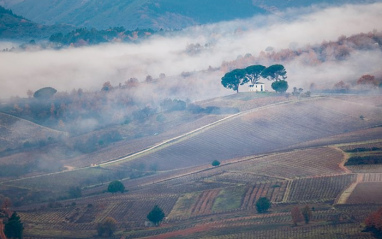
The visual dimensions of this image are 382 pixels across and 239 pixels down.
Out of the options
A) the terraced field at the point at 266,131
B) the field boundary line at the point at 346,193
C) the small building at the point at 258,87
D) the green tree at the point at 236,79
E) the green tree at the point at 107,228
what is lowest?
the green tree at the point at 107,228

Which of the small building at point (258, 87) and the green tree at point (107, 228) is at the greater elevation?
the small building at point (258, 87)

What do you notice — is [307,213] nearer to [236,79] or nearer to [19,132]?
[19,132]

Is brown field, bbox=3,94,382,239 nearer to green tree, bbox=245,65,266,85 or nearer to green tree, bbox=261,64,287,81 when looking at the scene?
green tree, bbox=261,64,287,81

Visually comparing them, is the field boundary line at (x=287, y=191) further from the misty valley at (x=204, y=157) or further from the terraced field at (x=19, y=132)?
the terraced field at (x=19, y=132)

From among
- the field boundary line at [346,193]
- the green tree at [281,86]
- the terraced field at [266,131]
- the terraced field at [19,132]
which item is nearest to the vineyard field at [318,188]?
the field boundary line at [346,193]

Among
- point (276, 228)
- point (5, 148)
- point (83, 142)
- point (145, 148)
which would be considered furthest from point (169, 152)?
point (276, 228)

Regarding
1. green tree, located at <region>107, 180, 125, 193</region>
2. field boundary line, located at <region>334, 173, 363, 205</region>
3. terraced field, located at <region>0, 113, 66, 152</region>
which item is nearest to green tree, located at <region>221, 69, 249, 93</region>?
terraced field, located at <region>0, 113, 66, 152</region>

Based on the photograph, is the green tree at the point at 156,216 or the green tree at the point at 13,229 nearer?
the green tree at the point at 13,229
